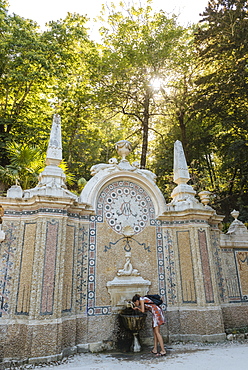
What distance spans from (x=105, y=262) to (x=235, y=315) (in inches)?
171

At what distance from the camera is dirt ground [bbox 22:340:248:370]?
5.13 m

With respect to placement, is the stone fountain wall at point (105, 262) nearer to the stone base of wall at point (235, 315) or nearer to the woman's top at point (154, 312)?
the stone base of wall at point (235, 315)

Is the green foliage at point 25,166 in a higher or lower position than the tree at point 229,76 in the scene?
lower

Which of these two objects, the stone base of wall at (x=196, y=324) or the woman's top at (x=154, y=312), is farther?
the stone base of wall at (x=196, y=324)

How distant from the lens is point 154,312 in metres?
6.30

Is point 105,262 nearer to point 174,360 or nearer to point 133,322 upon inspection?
point 133,322

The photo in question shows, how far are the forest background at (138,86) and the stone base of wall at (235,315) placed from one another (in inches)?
216

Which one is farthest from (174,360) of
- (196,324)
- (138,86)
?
(138,86)

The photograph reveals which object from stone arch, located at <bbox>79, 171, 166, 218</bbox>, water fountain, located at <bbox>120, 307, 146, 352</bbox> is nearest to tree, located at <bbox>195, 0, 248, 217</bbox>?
stone arch, located at <bbox>79, 171, 166, 218</bbox>

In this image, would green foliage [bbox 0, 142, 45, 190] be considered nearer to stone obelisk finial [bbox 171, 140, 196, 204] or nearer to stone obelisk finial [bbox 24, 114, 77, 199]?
stone obelisk finial [bbox 24, 114, 77, 199]

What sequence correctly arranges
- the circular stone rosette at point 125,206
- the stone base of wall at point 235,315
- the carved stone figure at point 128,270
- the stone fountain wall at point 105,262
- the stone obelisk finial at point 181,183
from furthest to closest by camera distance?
the stone obelisk finial at point 181,183, the stone base of wall at point 235,315, the circular stone rosette at point 125,206, the carved stone figure at point 128,270, the stone fountain wall at point 105,262

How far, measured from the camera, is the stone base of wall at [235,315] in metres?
7.98

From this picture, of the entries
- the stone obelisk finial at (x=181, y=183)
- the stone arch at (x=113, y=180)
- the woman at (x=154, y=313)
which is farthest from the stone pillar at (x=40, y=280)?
the stone obelisk finial at (x=181, y=183)

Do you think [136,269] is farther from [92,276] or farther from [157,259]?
[92,276]
